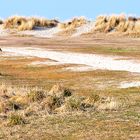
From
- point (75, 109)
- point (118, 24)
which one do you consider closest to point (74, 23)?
point (118, 24)

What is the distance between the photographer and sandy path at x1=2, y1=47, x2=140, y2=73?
2006 inches

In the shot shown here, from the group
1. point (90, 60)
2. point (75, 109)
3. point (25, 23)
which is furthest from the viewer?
point (25, 23)

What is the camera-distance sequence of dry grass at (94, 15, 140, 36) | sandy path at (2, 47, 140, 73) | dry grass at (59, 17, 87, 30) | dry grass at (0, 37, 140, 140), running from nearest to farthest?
dry grass at (0, 37, 140, 140), sandy path at (2, 47, 140, 73), dry grass at (94, 15, 140, 36), dry grass at (59, 17, 87, 30)

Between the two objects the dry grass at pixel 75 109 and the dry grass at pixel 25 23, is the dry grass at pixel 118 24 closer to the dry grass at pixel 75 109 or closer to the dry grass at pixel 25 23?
the dry grass at pixel 25 23

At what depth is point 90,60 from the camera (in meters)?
60.6

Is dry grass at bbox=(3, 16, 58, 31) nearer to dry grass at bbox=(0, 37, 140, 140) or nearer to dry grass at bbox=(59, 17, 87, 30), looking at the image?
dry grass at bbox=(59, 17, 87, 30)

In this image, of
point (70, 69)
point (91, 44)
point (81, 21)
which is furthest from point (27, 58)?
point (81, 21)

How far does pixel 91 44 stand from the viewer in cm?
8288

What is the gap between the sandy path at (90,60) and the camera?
50953 millimetres

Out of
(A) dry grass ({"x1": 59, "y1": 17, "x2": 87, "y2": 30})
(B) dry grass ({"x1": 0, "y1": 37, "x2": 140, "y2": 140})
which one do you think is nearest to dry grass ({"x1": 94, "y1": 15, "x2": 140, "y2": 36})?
(A) dry grass ({"x1": 59, "y1": 17, "x2": 87, "y2": 30})

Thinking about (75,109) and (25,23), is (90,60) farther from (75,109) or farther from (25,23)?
(25,23)

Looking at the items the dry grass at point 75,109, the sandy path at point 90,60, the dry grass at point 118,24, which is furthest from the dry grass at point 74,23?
the dry grass at point 75,109

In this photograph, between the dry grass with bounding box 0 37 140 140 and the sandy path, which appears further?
the sandy path

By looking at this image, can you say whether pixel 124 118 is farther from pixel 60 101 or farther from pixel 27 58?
pixel 27 58
